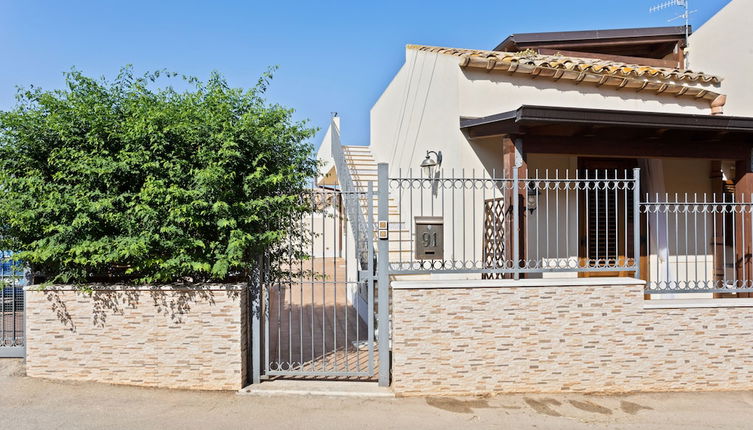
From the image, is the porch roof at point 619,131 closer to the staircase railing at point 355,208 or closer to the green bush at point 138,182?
the staircase railing at point 355,208

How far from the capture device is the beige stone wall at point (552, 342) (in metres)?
5.02

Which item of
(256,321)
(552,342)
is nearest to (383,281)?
(256,321)

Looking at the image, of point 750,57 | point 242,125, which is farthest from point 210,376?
point 750,57

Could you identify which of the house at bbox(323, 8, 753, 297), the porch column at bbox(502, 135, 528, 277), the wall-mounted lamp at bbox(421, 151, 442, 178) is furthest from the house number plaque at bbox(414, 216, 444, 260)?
the wall-mounted lamp at bbox(421, 151, 442, 178)

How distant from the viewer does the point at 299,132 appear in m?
5.30

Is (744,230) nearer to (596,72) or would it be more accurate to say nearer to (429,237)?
(596,72)

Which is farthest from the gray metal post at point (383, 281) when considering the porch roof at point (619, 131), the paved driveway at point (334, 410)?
the porch roof at point (619, 131)

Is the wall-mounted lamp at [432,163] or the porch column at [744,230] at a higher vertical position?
the wall-mounted lamp at [432,163]

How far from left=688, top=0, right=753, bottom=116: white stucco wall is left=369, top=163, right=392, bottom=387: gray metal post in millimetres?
6998

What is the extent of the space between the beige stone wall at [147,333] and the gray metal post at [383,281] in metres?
1.51

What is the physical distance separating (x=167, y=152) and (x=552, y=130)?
4816 millimetres

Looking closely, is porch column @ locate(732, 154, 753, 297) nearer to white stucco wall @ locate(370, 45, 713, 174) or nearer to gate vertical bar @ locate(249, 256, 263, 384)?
white stucco wall @ locate(370, 45, 713, 174)

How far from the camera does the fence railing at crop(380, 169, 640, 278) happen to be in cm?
526

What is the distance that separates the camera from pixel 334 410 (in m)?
4.67
